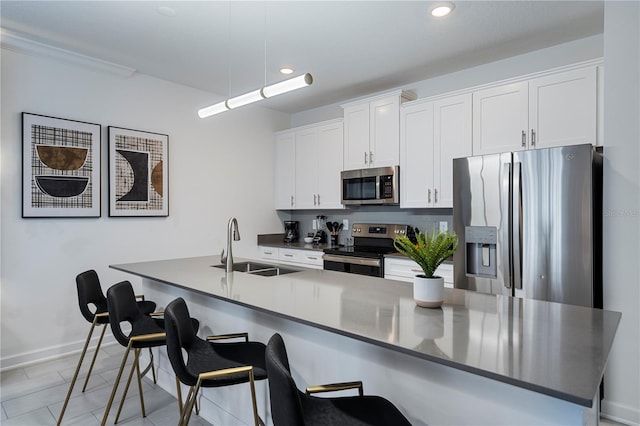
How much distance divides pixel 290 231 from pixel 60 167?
2.85m

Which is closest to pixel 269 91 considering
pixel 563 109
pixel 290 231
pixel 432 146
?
pixel 432 146

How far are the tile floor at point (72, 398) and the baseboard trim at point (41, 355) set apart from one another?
49 millimetres

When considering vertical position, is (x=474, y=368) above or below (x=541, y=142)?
below

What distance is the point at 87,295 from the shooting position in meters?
2.59

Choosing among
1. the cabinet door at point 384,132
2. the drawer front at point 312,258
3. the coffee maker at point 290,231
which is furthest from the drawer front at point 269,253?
the cabinet door at point 384,132

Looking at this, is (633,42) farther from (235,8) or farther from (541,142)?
→ (235,8)

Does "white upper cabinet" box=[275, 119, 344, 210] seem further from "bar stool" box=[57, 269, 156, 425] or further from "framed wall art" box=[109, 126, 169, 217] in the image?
"bar stool" box=[57, 269, 156, 425]

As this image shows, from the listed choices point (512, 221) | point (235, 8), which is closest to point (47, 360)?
point (235, 8)

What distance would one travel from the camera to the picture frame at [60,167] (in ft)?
10.5

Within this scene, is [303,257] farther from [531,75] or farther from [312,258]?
[531,75]

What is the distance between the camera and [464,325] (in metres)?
1.38

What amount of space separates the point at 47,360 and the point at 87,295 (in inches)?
51.7

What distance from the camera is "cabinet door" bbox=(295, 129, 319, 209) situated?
4.80 m

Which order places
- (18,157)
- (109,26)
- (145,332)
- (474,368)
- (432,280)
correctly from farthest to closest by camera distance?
(18,157) → (109,26) → (145,332) → (432,280) → (474,368)
